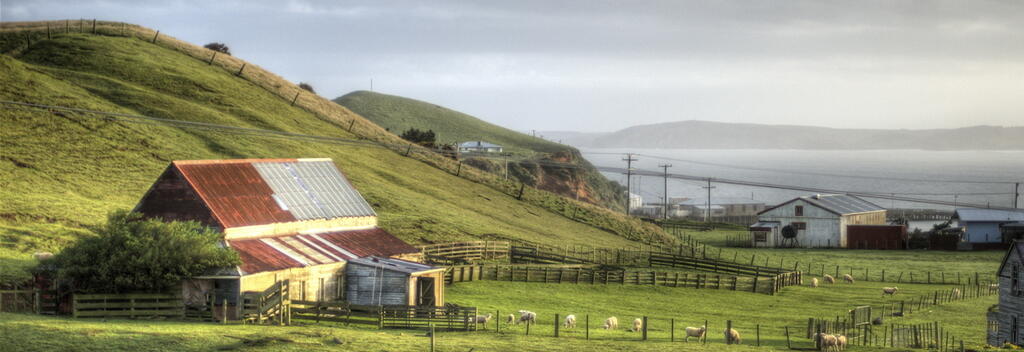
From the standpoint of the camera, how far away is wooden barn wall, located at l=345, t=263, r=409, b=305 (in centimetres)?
4356

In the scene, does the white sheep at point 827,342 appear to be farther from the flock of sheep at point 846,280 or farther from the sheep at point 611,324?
the flock of sheep at point 846,280

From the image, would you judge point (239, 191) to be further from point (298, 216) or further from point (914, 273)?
point (914, 273)

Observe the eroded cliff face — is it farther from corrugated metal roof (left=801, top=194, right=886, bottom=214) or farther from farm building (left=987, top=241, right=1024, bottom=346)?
farm building (left=987, top=241, right=1024, bottom=346)

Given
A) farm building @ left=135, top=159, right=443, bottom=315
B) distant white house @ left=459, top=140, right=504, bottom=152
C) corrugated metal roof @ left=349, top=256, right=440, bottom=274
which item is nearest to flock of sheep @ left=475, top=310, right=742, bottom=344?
corrugated metal roof @ left=349, top=256, right=440, bottom=274

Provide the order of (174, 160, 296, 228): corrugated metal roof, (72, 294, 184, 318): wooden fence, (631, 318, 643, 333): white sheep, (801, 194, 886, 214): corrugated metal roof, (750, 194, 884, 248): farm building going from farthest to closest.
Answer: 1. (801, 194, 886, 214): corrugated metal roof
2. (750, 194, 884, 248): farm building
3. (174, 160, 296, 228): corrugated metal roof
4. (631, 318, 643, 333): white sheep
5. (72, 294, 184, 318): wooden fence

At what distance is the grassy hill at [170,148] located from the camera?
61312 millimetres

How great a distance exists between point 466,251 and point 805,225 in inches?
1921

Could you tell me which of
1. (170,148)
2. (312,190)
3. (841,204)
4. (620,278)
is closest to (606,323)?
(620,278)

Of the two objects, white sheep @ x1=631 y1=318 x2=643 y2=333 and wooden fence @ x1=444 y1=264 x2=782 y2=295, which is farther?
wooden fence @ x1=444 y1=264 x2=782 y2=295

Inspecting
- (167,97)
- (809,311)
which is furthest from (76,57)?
(809,311)

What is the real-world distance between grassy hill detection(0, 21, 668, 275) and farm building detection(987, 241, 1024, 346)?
36819 mm

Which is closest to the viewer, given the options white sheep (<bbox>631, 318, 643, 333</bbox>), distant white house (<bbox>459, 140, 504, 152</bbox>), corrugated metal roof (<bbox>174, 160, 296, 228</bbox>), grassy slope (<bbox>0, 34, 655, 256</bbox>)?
white sheep (<bbox>631, 318, 643, 333</bbox>)

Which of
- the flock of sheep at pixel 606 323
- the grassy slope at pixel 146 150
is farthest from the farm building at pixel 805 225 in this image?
the flock of sheep at pixel 606 323

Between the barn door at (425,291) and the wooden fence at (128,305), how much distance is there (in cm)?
1137
